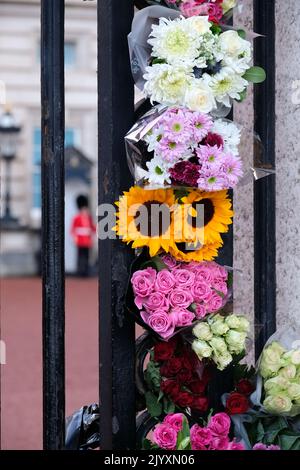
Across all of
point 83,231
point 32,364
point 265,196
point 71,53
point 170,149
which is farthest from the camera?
point 71,53

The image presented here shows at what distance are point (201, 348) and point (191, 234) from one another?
11.2 inches

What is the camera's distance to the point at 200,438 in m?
2.22

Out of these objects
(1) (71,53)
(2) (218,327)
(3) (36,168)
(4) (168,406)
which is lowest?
(4) (168,406)

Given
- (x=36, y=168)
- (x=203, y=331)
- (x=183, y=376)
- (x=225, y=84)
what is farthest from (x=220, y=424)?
(x=36, y=168)

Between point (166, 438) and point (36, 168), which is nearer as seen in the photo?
point (166, 438)

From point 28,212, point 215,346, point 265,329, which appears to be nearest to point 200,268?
point 215,346

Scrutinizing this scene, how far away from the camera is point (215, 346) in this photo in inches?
85.0

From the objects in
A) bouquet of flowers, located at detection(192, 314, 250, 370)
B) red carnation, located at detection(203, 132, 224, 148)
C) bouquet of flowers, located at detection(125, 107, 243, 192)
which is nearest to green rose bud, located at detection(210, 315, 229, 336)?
bouquet of flowers, located at detection(192, 314, 250, 370)

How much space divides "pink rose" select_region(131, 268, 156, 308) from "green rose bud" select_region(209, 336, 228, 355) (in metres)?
0.20

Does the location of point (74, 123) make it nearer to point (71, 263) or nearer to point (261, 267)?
point (71, 263)

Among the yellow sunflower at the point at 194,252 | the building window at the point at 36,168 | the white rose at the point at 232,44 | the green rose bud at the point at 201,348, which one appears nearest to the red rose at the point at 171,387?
the green rose bud at the point at 201,348

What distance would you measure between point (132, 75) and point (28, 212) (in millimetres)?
17139

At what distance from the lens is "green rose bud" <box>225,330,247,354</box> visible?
2.19 meters

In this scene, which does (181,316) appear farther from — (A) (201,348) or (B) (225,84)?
(B) (225,84)
